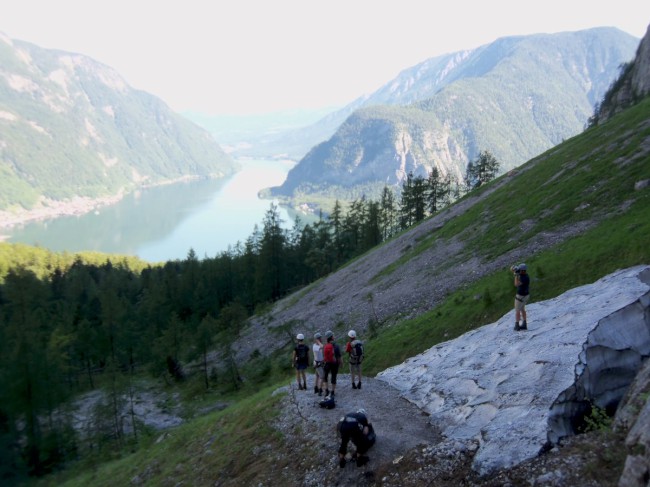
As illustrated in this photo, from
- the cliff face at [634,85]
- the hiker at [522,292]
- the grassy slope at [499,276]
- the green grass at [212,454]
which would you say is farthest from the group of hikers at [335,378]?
the cliff face at [634,85]

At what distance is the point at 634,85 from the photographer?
8569 centimetres

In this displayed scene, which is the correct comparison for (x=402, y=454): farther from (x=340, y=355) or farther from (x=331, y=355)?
(x=340, y=355)

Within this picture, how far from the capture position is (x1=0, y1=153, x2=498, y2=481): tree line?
4247 cm

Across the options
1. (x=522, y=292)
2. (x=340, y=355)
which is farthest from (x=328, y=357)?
(x=522, y=292)

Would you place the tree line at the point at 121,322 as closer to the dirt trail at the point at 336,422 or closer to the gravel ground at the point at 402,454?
the dirt trail at the point at 336,422

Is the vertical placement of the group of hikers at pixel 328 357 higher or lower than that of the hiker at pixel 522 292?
lower

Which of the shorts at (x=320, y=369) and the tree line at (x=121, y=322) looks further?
the tree line at (x=121, y=322)

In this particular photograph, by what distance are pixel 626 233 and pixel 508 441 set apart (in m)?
20.9

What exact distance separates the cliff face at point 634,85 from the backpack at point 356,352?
8708 cm

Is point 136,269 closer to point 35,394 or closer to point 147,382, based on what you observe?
point 147,382

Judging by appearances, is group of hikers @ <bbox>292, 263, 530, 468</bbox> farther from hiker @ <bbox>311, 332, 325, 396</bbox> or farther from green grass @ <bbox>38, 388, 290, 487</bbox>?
green grass @ <bbox>38, 388, 290, 487</bbox>

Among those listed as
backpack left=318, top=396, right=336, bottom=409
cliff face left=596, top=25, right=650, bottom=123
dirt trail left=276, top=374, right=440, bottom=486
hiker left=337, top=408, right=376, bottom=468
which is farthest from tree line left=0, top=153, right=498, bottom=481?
hiker left=337, top=408, right=376, bottom=468

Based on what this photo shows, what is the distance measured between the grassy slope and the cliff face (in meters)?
35.0

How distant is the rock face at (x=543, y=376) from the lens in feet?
40.1
